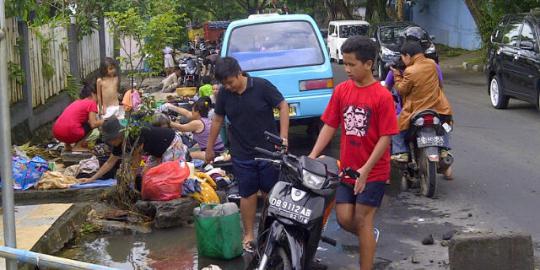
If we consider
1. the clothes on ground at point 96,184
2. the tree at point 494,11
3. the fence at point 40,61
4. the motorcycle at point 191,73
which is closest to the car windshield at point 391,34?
the tree at point 494,11

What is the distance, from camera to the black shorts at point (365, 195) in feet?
16.7

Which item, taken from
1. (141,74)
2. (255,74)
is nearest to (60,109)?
(255,74)

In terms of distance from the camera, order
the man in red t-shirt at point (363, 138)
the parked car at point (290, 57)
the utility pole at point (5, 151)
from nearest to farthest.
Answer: the utility pole at point (5, 151)
the man in red t-shirt at point (363, 138)
the parked car at point (290, 57)

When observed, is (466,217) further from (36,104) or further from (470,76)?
(470,76)

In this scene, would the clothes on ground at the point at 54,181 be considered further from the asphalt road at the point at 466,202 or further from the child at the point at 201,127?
the asphalt road at the point at 466,202

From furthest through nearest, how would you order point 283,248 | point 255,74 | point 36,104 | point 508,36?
point 508,36, point 36,104, point 255,74, point 283,248

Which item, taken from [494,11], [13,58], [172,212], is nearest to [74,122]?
[13,58]

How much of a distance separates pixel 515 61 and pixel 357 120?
9064 mm

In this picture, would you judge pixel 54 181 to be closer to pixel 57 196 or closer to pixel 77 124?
pixel 57 196

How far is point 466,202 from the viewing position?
769 centimetres

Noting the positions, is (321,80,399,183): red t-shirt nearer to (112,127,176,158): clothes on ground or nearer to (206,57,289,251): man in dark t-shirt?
(206,57,289,251): man in dark t-shirt

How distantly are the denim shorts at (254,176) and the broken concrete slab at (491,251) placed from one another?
172 cm

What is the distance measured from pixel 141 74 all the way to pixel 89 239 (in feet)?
6.03

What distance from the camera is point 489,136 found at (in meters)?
11.3
